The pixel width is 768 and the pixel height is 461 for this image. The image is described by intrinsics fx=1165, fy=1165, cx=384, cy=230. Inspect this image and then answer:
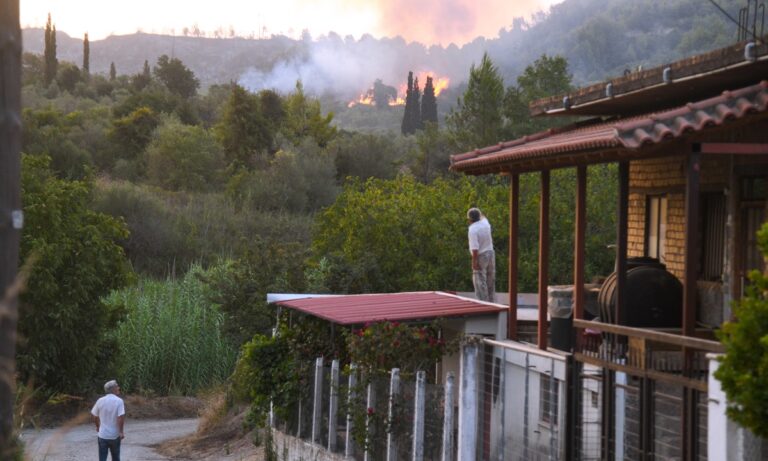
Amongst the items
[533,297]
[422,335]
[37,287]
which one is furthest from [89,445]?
[422,335]

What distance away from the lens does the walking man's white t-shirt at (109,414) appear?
1797 centimetres

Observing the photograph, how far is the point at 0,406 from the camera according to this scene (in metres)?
4.91

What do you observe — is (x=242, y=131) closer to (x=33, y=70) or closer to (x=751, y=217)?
(x=33, y=70)

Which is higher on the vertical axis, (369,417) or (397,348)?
(397,348)

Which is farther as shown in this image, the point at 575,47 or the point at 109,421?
the point at 575,47

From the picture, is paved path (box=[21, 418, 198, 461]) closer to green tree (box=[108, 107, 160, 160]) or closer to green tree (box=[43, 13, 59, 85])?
green tree (box=[108, 107, 160, 160])

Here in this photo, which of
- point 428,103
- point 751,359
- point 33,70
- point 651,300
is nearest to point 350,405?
point 651,300

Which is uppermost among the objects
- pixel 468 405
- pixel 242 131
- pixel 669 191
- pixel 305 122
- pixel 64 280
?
pixel 305 122

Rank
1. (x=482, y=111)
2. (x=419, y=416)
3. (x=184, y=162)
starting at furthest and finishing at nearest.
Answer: (x=184, y=162), (x=482, y=111), (x=419, y=416)

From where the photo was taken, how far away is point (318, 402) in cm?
1706

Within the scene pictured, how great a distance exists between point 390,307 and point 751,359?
9.60 meters

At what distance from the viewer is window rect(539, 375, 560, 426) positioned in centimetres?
1110

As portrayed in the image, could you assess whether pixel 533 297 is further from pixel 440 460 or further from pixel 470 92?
pixel 470 92

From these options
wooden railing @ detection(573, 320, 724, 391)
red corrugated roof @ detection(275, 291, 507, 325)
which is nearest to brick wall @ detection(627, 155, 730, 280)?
red corrugated roof @ detection(275, 291, 507, 325)
